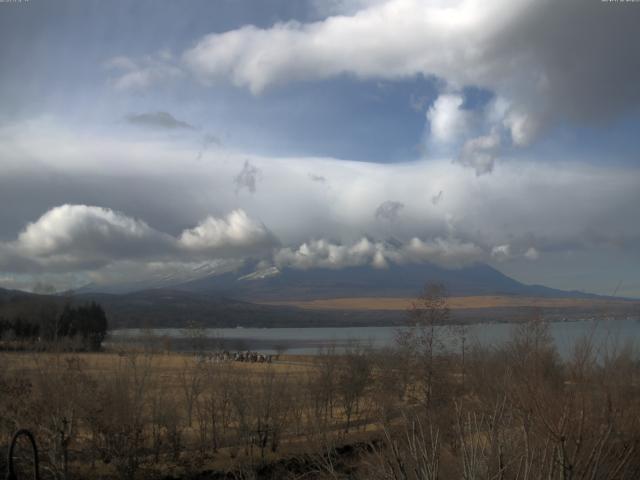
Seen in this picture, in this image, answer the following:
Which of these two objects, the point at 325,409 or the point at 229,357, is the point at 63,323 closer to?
the point at 229,357

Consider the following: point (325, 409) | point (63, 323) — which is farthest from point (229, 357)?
point (63, 323)

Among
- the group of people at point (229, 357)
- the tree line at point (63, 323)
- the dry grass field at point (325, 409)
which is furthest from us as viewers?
the tree line at point (63, 323)

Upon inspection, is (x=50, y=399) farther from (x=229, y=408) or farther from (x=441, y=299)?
(x=441, y=299)

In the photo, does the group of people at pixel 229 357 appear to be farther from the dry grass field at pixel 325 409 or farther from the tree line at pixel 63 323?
the tree line at pixel 63 323

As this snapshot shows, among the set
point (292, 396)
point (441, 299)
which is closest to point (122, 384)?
point (292, 396)

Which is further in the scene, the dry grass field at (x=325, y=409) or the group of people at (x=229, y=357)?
the group of people at (x=229, y=357)

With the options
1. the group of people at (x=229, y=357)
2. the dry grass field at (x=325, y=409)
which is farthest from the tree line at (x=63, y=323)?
the dry grass field at (x=325, y=409)

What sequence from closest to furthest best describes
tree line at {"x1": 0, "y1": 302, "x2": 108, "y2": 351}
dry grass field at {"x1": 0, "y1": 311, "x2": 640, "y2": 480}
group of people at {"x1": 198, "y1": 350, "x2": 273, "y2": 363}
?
dry grass field at {"x1": 0, "y1": 311, "x2": 640, "y2": 480}
group of people at {"x1": 198, "y1": 350, "x2": 273, "y2": 363}
tree line at {"x1": 0, "y1": 302, "x2": 108, "y2": 351}

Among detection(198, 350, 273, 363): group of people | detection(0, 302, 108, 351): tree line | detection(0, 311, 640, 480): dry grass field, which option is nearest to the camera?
detection(0, 311, 640, 480): dry grass field

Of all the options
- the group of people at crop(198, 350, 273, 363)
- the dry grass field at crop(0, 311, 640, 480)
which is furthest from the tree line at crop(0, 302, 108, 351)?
the dry grass field at crop(0, 311, 640, 480)

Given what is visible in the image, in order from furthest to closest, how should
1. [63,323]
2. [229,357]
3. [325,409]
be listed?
[63,323] → [229,357] → [325,409]

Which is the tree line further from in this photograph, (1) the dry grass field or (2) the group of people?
(1) the dry grass field

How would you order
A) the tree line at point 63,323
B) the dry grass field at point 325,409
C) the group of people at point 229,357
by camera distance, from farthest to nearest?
1. the tree line at point 63,323
2. the group of people at point 229,357
3. the dry grass field at point 325,409

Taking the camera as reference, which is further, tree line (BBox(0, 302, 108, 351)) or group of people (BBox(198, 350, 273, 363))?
tree line (BBox(0, 302, 108, 351))
